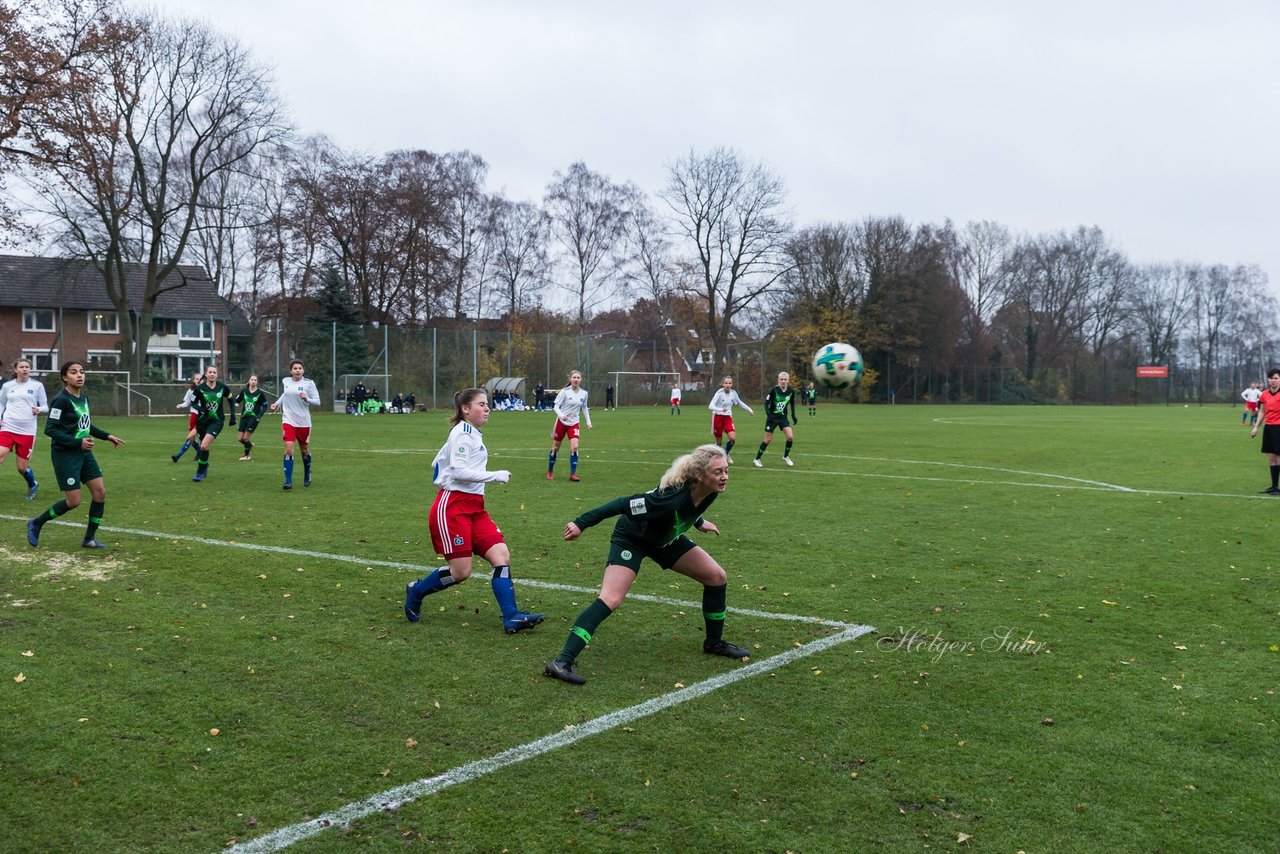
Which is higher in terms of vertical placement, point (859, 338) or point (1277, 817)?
point (859, 338)

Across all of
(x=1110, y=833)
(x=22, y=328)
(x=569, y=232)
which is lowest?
(x=1110, y=833)

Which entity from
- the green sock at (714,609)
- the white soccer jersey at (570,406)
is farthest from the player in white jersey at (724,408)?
the green sock at (714,609)

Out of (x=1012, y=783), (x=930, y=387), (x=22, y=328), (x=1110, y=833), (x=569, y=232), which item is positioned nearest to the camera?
(x=1110, y=833)

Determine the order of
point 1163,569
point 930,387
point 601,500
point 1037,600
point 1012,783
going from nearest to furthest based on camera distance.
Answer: point 1012,783
point 1037,600
point 1163,569
point 601,500
point 930,387

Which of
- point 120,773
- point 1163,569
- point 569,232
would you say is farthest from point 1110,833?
point 569,232

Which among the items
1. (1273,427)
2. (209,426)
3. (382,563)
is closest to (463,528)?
(382,563)

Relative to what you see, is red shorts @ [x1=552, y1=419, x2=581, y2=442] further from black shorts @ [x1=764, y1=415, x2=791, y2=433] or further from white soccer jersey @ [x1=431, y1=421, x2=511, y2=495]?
white soccer jersey @ [x1=431, y1=421, x2=511, y2=495]

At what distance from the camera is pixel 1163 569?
30.7ft

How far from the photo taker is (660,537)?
20.3ft

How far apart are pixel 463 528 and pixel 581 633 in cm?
159

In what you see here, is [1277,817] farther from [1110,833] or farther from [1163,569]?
[1163,569]

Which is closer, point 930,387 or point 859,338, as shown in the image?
point 859,338

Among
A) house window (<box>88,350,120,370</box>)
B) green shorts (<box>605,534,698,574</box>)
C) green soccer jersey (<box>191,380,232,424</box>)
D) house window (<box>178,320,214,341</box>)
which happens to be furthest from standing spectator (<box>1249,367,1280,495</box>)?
house window (<box>178,320,214,341</box>)

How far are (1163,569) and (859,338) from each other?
67.3 m
